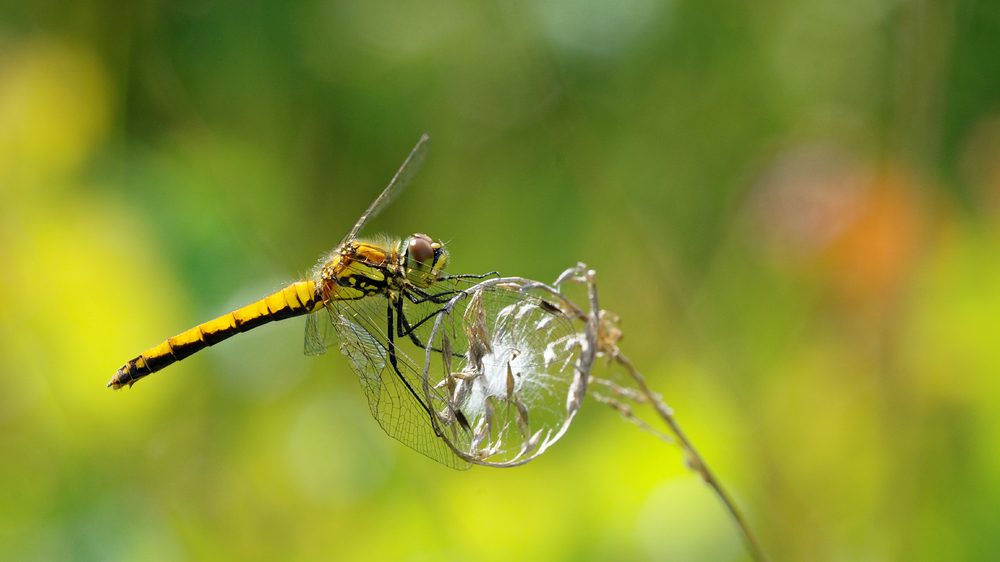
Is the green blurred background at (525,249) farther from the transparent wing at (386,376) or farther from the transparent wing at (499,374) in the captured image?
the transparent wing at (499,374)

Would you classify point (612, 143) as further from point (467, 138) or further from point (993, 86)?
point (993, 86)

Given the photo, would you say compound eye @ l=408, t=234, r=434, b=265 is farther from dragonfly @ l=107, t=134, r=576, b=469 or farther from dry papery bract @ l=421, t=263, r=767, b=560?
dry papery bract @ l=421, t=263, r=767, b=560

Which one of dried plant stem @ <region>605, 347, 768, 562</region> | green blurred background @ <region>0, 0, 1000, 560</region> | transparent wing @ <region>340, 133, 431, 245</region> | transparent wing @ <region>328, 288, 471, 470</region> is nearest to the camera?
dried plant stem @ <region>605, 347, 768, 562</region>

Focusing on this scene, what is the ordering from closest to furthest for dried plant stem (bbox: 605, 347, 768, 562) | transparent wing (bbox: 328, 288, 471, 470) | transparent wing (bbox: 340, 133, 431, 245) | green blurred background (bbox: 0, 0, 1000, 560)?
dried plant stem (bbox: 605, 347, 768, 562)
transparent wing (bbox: 328, 288, 471, 470)
transparent wing (bbox: 340, 133, 431, 245)
green blurred background (bbox: 0, 0, 1000, 560)

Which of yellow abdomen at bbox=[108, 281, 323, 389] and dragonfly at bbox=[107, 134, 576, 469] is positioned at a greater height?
yellow abdomen at bbox=[108, 281, 323, 389]

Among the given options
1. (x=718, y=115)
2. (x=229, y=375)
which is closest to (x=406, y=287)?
(x=229, y=375)

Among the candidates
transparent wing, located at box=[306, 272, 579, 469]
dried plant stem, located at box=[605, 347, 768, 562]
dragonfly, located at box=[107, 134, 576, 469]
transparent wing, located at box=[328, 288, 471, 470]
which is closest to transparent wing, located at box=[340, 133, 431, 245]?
dragonfly, located at box=[107, 134, 576, 469]

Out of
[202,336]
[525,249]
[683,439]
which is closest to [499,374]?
[683,439]
